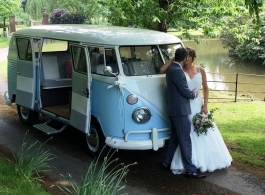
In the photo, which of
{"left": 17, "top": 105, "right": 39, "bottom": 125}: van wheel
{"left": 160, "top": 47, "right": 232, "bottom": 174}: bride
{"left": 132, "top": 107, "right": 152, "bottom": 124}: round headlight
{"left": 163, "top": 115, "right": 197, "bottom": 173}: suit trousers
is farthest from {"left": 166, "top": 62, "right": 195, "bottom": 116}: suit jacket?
{"left": 17, "top": 105, "right": 39, "bottom": 125}: van wheel

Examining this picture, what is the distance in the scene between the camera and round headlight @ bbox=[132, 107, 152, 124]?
6191mm

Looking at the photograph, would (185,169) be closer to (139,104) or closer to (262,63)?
(139,104)

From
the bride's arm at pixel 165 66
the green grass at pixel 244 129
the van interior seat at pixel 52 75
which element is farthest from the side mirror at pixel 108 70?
the green grass at pixel 244 129

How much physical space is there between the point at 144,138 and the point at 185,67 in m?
1.36

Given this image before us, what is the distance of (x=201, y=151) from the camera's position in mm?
6270

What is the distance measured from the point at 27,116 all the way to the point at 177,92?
464cm

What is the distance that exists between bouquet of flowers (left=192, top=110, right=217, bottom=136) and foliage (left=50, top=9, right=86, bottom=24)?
30185 millimetres

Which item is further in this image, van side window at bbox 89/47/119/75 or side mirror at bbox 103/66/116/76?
van side window at bbox 89/47/119/75

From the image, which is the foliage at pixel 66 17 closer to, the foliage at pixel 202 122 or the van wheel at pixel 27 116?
the van wheel at pixel 27 116

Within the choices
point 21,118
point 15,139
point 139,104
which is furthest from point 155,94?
point 21,118

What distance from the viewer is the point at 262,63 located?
29.1 metres

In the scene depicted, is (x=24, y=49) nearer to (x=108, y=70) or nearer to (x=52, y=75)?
(x=52, y=75)

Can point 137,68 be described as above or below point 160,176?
above

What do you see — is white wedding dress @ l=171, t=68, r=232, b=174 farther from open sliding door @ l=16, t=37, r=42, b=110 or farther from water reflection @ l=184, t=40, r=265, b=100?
water reflection @ l=184, t=40, r=265, b=100
